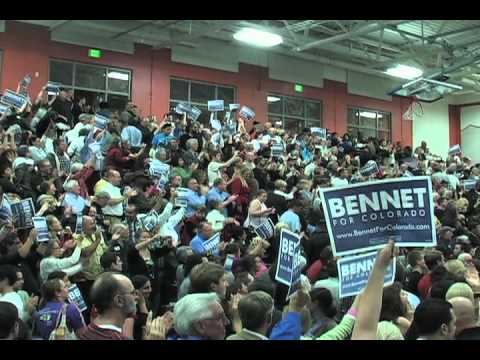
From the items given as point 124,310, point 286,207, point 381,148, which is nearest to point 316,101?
point 381,148

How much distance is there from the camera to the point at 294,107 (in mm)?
22000

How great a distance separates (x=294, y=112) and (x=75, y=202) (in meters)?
14.5

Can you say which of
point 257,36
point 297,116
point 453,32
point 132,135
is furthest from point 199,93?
point 453,32

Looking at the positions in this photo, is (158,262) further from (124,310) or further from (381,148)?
(381,148)

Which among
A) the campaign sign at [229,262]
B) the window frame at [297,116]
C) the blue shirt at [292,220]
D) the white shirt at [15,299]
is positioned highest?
the window frame at [297,116]

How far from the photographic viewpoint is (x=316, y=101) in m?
22.6

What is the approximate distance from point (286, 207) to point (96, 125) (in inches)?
146

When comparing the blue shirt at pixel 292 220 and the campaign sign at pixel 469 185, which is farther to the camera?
the campaign sign at pixel 469 185

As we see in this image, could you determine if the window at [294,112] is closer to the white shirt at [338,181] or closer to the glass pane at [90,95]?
the glass pane at [90,95]

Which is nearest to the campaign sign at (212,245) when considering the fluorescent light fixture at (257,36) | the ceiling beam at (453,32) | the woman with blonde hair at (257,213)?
the woman with blonde hair at (257,213)

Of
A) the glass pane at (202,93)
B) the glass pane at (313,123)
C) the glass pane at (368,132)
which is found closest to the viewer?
the glass pane at (202,93)

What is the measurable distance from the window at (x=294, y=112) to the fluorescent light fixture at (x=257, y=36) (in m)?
4.45

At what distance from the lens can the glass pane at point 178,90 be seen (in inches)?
741

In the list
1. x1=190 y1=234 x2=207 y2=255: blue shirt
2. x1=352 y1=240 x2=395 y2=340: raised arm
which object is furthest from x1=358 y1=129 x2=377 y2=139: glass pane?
x1=352 y1=240 x2=395 y2=340: raised arm
